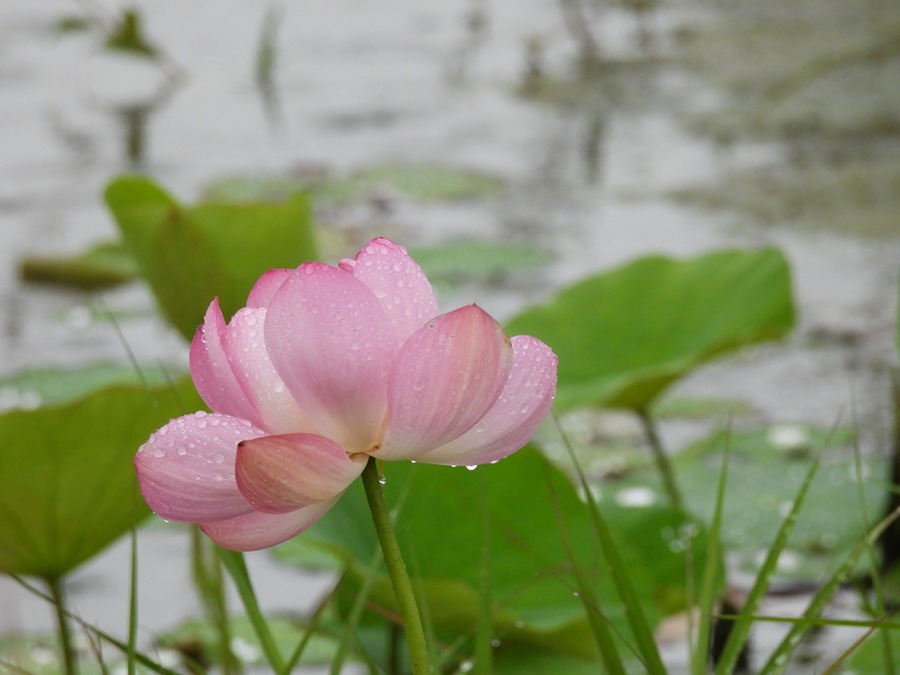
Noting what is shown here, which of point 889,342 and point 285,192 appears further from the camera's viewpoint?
point 285,192

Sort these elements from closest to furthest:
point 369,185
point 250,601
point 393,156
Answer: point 250,601
point 369,185
point 393,156

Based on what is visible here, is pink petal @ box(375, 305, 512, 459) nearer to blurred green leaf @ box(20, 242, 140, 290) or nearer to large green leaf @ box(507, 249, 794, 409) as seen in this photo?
large green leaf @ box(507, 249, 794, 409)

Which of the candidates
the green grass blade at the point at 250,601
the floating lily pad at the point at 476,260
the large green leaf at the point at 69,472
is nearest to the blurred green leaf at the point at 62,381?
the floating lily pad at the point at 476,260

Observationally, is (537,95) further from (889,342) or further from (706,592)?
(706,592)

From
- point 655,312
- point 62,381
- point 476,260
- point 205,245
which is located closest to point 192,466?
point 205,245

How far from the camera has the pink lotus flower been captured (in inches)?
16.7

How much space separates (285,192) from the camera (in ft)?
9.84

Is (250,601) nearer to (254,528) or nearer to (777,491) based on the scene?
(254,528)

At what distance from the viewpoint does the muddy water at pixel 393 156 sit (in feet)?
6.93

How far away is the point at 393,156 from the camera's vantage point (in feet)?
11.0

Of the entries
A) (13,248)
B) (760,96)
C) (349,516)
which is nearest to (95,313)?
(13,248)

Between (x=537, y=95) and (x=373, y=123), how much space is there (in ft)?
1.68

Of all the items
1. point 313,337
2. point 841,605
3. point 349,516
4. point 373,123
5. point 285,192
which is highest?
point 373,123

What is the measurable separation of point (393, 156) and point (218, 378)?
293 centimetres
